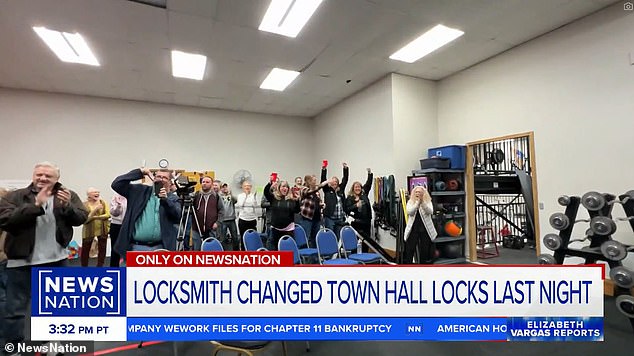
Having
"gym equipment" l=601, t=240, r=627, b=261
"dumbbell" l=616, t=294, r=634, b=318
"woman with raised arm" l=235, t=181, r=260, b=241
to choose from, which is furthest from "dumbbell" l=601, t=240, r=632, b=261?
"woman with raised arm" l=235, t=181, r=260, b=241

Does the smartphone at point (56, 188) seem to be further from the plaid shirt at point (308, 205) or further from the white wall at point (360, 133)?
the white wall at point (360, 133)

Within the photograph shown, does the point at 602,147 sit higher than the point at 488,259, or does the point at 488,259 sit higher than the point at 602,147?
the point at 602,147

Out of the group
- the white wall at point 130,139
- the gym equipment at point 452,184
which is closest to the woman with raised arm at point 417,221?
the gym equipment at point 452,184

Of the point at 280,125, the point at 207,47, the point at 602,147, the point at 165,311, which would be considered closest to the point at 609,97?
the point at 602,147

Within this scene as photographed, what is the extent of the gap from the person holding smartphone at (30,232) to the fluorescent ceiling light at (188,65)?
3.16 meters

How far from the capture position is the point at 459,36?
412 centimetres

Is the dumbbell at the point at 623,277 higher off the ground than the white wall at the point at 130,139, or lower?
lower

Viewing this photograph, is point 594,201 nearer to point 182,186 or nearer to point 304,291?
point 304,291

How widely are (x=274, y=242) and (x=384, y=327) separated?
108 inches

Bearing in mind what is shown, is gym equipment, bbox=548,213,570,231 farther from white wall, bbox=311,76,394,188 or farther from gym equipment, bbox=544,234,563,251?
white wall, bbox=311,76,394,188

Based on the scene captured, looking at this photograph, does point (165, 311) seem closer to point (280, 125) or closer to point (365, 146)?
point (365, 146)

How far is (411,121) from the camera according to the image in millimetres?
5422

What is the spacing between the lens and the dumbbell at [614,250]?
2.58m

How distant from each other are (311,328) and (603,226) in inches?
114
